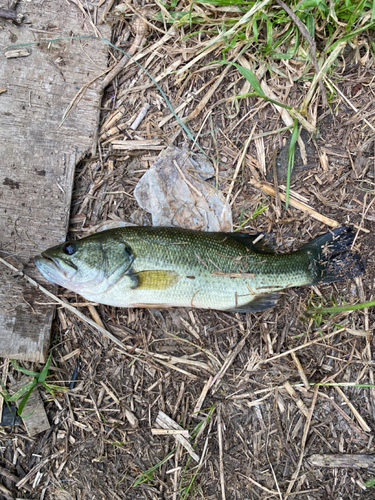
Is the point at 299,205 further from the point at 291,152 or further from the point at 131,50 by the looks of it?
the point at 131,50

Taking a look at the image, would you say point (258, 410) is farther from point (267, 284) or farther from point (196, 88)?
point (196, 88)

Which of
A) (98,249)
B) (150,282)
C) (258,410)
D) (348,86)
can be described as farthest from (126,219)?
(348,86)

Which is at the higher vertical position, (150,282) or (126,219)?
(126,219)

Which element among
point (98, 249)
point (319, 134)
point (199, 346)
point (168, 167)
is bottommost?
point (199, 346)

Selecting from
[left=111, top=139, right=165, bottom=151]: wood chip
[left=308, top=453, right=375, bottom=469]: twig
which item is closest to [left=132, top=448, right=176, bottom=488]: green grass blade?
[left=308, top=453, right=375, bottom=469]: twig

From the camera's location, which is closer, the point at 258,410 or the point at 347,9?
the point at 347,9

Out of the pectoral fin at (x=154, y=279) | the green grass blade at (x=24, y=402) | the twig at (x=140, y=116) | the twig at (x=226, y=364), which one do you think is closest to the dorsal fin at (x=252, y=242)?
the pectoral fin at (x=154, y=279)

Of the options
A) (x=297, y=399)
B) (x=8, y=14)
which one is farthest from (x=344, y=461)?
(x=8, y=14)

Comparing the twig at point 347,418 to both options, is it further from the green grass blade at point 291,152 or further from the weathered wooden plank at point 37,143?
the weathered wooden plank at point 37,143

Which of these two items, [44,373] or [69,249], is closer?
[69,249]
